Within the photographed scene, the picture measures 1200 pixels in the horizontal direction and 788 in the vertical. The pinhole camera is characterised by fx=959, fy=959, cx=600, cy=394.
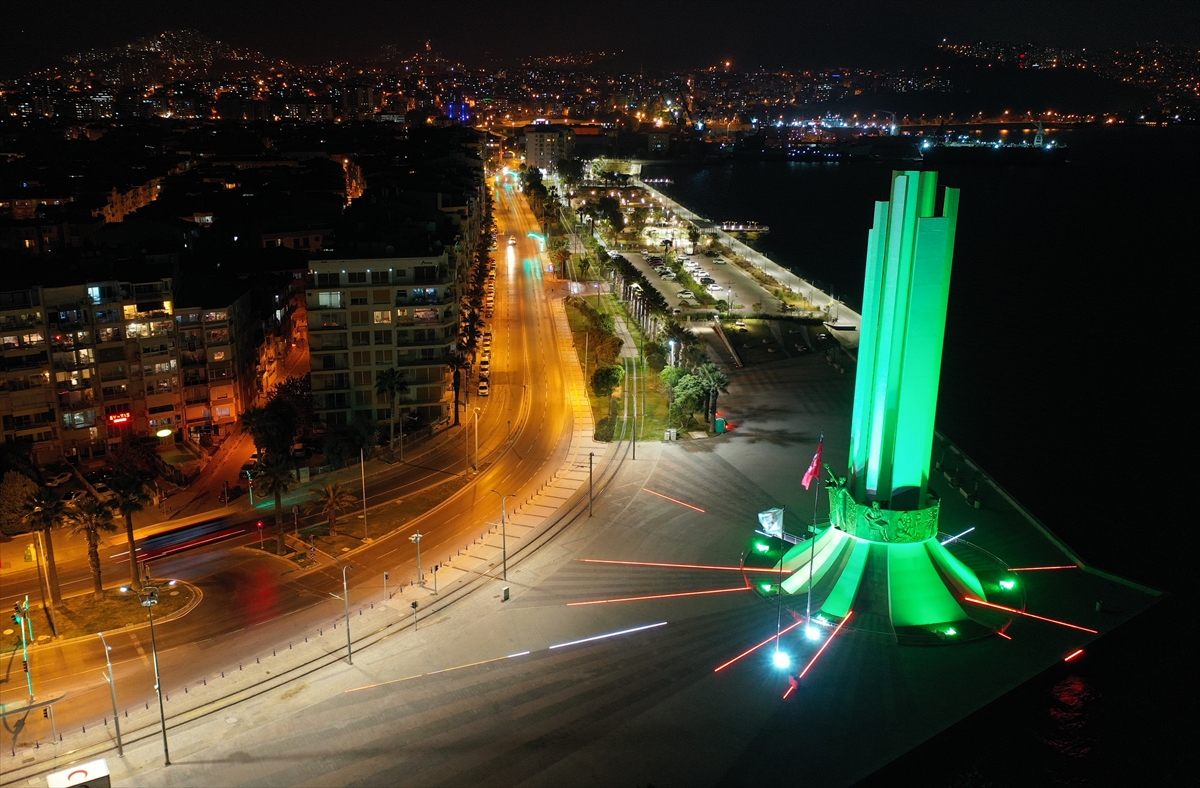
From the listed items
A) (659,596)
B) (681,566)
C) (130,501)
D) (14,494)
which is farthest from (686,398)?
(14,494)

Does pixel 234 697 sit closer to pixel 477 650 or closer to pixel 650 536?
pixel 477 650

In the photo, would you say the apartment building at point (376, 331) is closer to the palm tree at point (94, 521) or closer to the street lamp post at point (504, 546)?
the street lamp post at point (504, 546)

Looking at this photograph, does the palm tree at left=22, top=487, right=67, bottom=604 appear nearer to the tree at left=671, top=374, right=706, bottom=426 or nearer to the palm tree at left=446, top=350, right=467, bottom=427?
the palm tree at left=446, top=350, right=467, bottom=427

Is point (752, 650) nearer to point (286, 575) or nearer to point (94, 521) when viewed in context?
point (286, 575)

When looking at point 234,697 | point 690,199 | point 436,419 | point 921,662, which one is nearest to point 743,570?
point 921,662

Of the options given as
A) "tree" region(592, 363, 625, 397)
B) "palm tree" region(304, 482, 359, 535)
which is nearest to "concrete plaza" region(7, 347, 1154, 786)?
"palm tree" region(304, 482, 359, 535)

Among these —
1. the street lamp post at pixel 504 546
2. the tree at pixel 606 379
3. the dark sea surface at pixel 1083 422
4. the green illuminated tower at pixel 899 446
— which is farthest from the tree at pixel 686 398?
the green illuminated tower at pixel 899 446
